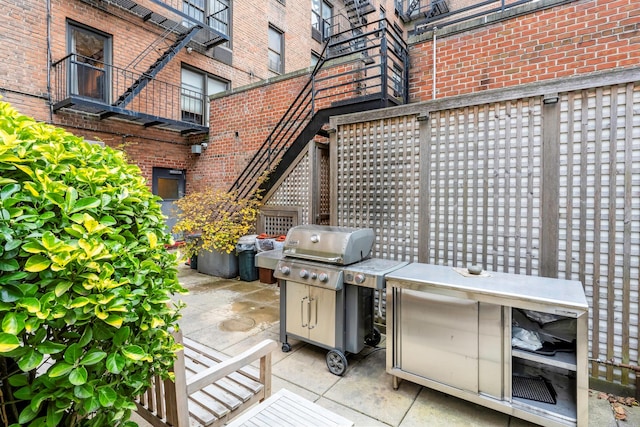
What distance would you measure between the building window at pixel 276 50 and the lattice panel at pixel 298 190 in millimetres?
7037

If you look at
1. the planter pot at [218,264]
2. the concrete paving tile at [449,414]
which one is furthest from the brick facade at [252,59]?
the concrete paving tile at [449,414]

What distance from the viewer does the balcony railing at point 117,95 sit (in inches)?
261

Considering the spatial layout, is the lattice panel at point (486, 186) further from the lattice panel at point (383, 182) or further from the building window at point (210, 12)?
the building window at point (210, 12)

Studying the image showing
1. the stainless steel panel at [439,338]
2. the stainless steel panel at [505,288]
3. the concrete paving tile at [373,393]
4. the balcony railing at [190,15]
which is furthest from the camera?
the balcony railing at [190,15]

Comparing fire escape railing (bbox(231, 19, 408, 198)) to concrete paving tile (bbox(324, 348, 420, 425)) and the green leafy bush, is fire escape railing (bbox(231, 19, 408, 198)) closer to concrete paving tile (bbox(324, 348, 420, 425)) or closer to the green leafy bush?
concrete paving tile (bbox(324, 348, 420, 425))

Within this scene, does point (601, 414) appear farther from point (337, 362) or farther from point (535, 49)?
point (535, 49)

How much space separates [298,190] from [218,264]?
2.31m

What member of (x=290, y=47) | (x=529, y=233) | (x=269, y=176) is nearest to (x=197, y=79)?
(x=290, y=47)

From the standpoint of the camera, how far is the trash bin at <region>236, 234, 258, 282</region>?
6.03 m

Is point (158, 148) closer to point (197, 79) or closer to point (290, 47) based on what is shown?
point (197, 79)

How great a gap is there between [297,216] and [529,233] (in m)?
3.86

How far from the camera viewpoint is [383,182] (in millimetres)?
4023

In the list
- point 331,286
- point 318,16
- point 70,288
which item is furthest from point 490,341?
point 318,16

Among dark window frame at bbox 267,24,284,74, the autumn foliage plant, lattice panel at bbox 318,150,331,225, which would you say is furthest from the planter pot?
dark window frame at bbox 267,24,284,74
